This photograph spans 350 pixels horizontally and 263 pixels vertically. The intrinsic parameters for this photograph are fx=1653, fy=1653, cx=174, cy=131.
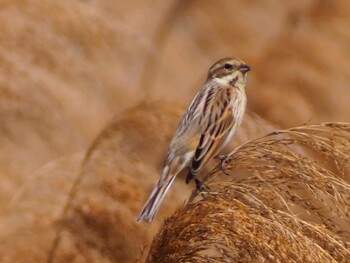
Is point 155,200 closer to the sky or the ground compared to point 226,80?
closer to the ground

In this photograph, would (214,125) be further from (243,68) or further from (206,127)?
(243,68)

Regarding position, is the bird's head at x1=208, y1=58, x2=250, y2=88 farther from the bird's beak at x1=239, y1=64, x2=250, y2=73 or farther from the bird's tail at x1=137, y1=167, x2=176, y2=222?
the bird's tail at x1=137, y1=167, x2=176, y2=222

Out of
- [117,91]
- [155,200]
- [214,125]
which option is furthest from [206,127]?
[117,91]

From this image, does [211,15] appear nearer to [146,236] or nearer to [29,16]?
[29,16]

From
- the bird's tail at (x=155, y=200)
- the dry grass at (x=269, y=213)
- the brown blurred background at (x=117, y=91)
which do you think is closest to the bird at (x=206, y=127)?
the bird's tail at (x=155, y=200)

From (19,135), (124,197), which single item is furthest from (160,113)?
(19,135)
